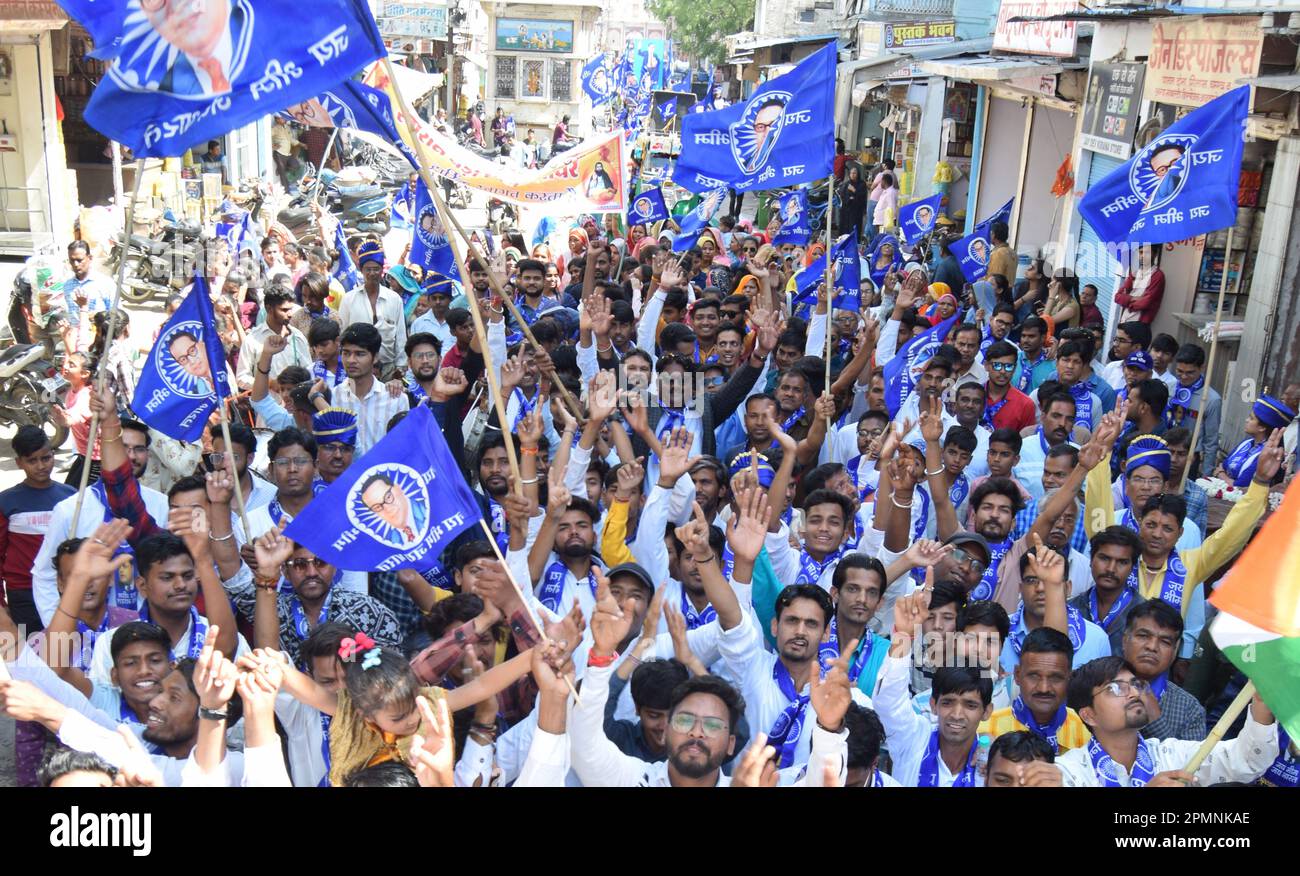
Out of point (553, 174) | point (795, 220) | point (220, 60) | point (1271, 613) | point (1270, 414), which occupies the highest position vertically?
point (220, 60)

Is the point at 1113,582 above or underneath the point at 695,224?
underneath

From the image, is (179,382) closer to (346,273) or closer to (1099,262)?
(346,273)

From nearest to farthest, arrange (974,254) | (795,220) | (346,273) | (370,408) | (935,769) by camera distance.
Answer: (935,769) → (370,408) → (795,220) → (346,273) → (974,254)

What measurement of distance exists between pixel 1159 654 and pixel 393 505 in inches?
109

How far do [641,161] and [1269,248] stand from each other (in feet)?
60.9

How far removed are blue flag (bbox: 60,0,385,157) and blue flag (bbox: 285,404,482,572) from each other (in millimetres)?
1193

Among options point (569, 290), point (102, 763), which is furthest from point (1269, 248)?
point (102, 763)

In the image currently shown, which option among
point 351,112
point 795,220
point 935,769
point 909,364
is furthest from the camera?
point 795,220

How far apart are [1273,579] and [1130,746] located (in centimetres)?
108

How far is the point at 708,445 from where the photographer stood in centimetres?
723

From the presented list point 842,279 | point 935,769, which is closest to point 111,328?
point 935,769

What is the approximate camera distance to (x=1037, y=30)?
50.7 feet

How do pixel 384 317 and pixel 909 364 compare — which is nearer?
pixel 909 364

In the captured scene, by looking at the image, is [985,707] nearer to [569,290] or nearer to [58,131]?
[569,290]
